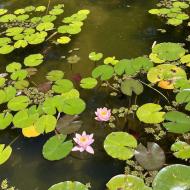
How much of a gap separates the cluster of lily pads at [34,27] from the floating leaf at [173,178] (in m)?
1.45

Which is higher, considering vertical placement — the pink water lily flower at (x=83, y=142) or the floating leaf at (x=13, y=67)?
the floating leaf at (x=13, y=67)

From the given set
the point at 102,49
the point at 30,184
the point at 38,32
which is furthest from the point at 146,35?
the point at 30,184

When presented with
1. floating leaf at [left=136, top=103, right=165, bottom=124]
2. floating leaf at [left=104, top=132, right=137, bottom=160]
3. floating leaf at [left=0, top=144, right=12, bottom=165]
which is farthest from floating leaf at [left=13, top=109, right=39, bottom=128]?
floating leaf at [left=136, top=103, right=165, bottom=124]

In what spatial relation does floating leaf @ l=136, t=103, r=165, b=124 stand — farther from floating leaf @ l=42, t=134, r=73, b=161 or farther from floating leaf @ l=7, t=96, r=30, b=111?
floating leaf @ l=7, t=96, r=30, b=111

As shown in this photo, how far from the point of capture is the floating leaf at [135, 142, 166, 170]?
1.49 metres

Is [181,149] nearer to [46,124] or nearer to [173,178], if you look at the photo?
[173,178]

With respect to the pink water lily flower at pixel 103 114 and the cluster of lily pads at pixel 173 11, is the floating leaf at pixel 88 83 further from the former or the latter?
the cluster of lily pads at pixel 173 11

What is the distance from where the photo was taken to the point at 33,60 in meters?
2.34

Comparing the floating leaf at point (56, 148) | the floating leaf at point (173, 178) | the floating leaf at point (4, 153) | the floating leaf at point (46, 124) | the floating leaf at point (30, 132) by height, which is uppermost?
the floating leaf at point (173, 178)

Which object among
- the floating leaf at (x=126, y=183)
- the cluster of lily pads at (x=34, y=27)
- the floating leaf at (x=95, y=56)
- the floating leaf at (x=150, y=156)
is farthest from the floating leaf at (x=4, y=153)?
the cluster of lily pads at (x=34, y=27)

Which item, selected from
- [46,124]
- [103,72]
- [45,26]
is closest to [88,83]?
[103,72]

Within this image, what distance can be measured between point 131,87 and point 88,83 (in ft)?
0.90

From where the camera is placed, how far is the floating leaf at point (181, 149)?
5.01 feet

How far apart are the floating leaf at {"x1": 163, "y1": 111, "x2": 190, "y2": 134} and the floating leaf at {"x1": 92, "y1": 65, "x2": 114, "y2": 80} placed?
502mm
